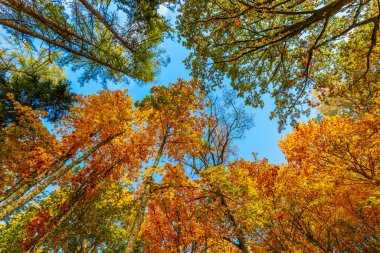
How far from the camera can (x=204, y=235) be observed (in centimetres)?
953

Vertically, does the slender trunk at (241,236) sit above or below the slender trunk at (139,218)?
above

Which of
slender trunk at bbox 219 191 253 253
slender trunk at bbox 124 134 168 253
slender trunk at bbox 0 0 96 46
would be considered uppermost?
slender trunk at bbox 0 0 96 46

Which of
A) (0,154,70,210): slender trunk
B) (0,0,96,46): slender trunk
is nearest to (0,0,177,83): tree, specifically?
(0,0,96,46): slender trunk

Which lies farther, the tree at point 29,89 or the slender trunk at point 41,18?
the tree at point 29,89

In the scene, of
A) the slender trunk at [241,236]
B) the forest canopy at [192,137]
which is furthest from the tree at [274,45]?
the slender trunk at [241,236]

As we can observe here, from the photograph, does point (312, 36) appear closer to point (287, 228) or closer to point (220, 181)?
point (220, 181)

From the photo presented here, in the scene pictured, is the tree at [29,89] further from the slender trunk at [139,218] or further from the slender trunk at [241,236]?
the slender trunk at [241,236]

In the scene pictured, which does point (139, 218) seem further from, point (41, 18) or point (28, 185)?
point (41, 18)

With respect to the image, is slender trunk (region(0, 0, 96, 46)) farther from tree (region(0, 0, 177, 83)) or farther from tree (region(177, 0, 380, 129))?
tree (region(177, 0, 380, 129))

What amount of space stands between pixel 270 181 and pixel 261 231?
2.29 metres

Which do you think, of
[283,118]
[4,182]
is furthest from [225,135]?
[4,182]

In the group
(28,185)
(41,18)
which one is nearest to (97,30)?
(41,18)

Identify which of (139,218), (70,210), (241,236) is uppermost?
(70,210)

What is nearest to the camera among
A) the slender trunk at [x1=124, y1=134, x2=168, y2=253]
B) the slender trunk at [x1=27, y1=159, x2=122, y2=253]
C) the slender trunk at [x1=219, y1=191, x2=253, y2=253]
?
the slender trunk at [x1=124, y1=134, x2=168, y2=253]
